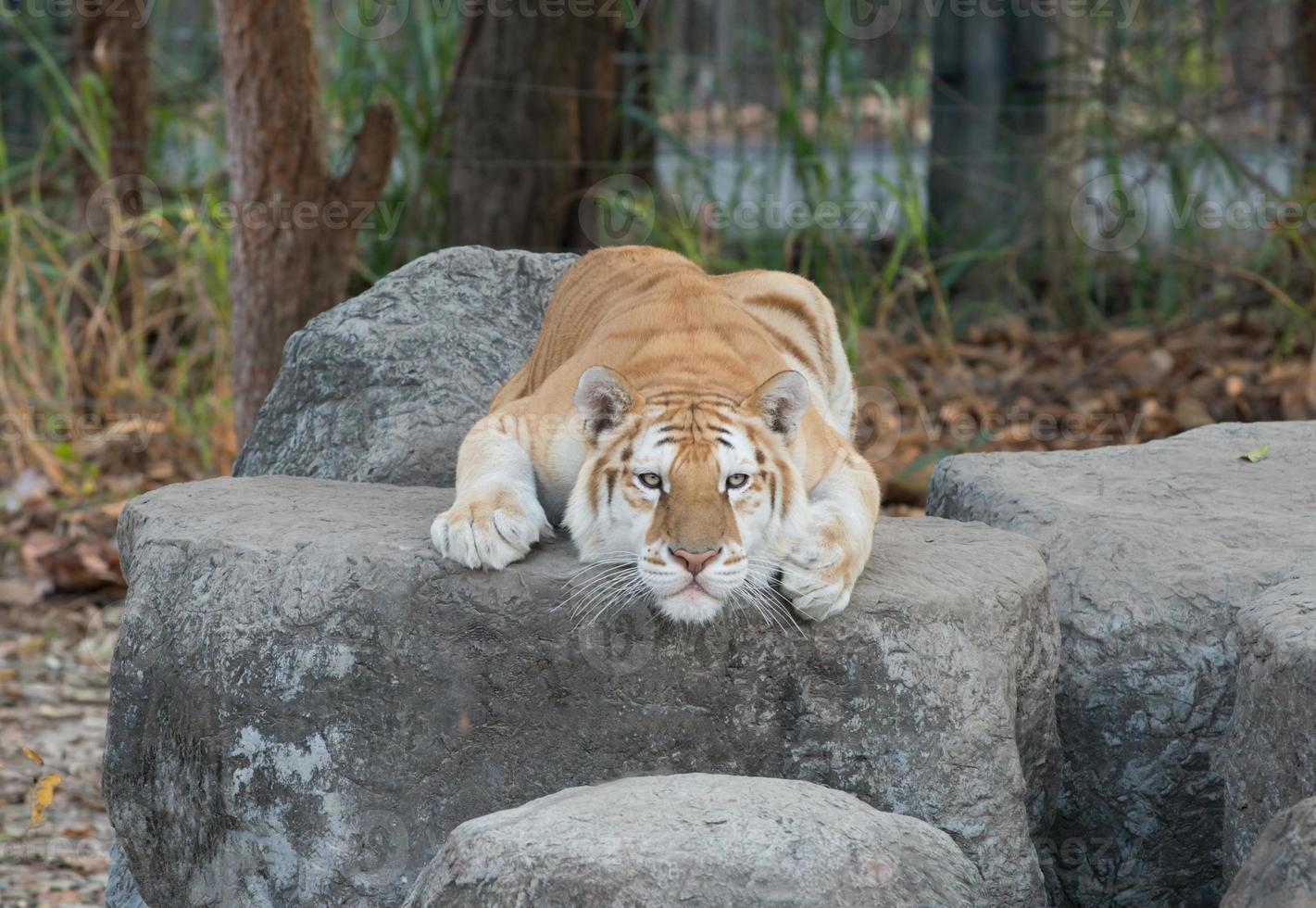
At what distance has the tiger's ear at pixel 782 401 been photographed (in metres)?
3.07

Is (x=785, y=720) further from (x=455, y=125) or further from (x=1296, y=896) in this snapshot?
(x=455, y=125)

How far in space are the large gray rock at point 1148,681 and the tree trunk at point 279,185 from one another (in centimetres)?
283

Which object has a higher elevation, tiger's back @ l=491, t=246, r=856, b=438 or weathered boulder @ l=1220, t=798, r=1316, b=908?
tiger's back @ l=491, t=246, r=856, b=438

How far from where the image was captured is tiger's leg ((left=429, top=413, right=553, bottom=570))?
Answer: 2951 mm

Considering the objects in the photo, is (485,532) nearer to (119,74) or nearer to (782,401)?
(782,401)

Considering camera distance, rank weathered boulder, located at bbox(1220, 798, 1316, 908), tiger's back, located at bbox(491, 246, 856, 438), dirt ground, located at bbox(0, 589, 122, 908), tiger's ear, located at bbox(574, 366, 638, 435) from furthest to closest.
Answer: dirt ground, located at bbox(0, 589, 122, 908)
tiger's back, located at bbox(491, 246, 856, 438)
tiger's ear, located at bbox(574, 366, 638, 435)
weathered boulder, located at bbox(1220, 798, 1316, 908)

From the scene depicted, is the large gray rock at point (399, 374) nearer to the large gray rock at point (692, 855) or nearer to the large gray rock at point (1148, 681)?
the large gray rock at point (1148, 681)

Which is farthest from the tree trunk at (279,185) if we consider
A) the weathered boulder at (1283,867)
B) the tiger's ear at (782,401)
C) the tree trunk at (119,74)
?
the weathered boulder at (1283,867)

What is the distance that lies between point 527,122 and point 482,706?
425cm

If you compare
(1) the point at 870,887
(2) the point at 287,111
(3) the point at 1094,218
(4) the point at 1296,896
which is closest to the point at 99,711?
(2) the point at 287,111

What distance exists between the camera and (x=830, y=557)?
9.46 feet

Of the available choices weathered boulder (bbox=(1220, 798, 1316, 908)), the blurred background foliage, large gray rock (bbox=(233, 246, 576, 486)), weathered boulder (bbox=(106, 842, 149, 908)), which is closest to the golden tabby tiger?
large gray rock (bbox=(233, 246, 576, 486))

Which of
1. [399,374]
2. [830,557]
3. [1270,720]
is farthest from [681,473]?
[399,374]

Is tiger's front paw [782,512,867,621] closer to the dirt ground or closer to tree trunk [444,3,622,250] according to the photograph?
the dirt ground
